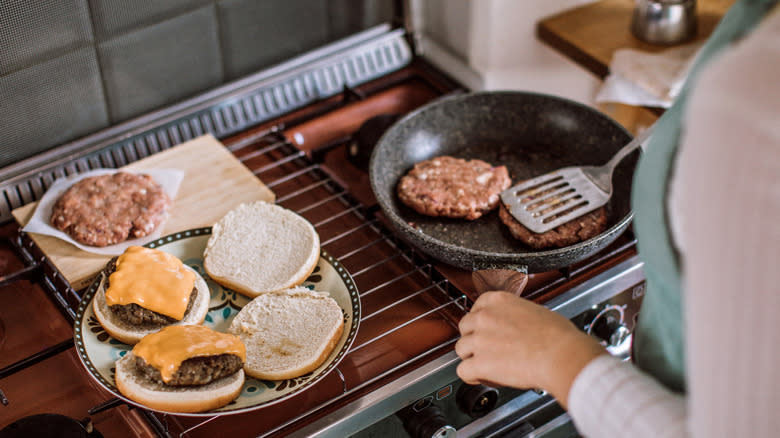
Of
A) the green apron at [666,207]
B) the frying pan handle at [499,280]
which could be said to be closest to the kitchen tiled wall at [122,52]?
the frying pan handle at [499,280]

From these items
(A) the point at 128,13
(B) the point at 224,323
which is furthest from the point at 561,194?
(A) the point at 128,13

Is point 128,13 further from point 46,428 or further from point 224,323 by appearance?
point 46,428

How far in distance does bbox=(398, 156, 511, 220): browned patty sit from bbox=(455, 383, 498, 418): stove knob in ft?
0.95

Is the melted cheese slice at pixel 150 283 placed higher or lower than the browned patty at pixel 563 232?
higher

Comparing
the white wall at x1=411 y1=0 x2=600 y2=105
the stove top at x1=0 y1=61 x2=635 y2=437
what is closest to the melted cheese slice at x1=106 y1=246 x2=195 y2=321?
the stove top at x1=0 y1=61 x2=635 y2=437

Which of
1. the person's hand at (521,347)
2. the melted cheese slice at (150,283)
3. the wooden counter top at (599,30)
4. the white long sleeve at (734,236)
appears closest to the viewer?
the white long sleeve at (734,236)

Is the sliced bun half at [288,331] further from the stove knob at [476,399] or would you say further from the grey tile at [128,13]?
the grey tile at [128,13]

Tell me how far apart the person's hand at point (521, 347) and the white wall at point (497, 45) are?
30.6 inches

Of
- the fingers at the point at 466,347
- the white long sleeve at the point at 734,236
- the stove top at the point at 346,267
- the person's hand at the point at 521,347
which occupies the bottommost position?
the stove top at the point at 346,267

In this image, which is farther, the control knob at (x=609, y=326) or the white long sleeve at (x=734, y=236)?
the control knob at (x=609, y=326)

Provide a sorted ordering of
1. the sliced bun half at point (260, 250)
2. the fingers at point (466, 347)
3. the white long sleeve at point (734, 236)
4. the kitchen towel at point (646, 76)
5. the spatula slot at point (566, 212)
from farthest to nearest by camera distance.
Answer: the kitchen towel at point (646, 76), the spatula slot at point (566, 212), the sliced bun half at point (260, 250), the fingers at point (466, 347), the white long sleeve at point (734, 236)

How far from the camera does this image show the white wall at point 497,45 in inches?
55.6

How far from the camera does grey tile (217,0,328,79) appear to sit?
1.28m

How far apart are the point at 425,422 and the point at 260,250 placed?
1.13 feet
